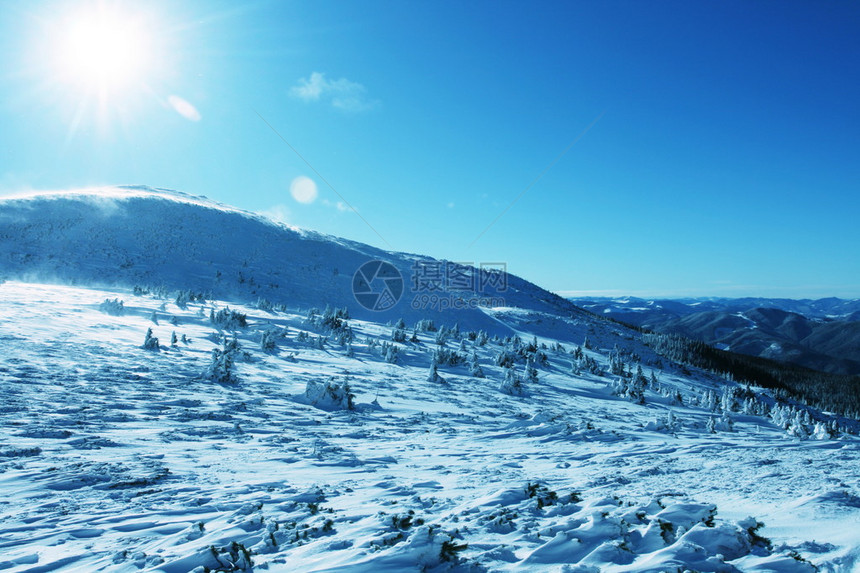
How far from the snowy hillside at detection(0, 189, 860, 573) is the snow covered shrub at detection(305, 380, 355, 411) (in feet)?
0.20

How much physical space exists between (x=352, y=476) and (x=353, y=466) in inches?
20.8

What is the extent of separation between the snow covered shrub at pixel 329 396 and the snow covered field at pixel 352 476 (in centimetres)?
4

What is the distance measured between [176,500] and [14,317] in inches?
536

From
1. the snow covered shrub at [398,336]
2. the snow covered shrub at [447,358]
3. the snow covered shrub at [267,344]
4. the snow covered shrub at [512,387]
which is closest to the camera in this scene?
the snow covered shrub at [512,387]

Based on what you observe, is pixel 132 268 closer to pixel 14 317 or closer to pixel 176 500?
pixel 14 317

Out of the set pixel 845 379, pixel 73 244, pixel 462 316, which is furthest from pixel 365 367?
pixel 845 379

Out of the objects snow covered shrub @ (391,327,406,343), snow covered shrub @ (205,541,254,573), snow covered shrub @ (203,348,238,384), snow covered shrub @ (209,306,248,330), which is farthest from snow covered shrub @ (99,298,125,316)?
snow covered shrub @ (205,541,254,573)

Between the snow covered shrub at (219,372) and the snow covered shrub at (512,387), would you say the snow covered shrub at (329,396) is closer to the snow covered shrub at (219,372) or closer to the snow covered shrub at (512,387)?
the snow covered shrub at (219,372)

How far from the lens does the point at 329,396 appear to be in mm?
10820

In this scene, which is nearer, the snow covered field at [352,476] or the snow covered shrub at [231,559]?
the snow covered shrub at [231,559]

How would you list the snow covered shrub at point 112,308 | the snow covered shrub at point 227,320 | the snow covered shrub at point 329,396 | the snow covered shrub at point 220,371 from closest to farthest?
the snow covered shrub at point 329,396
the snow covered shrub at point 220,371
the snow covered shrub at point 112,308
the snow covered shrub at point 227,320

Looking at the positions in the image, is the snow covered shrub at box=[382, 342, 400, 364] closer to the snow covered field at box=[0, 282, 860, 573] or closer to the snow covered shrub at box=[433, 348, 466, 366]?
the snow covered shrub at box=[433, 348, 466, 366]

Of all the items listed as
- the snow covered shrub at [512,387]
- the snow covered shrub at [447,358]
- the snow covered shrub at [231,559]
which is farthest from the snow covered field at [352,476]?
the snow covered shrub at [447,358]

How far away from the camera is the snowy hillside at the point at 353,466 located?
3.84 metres
